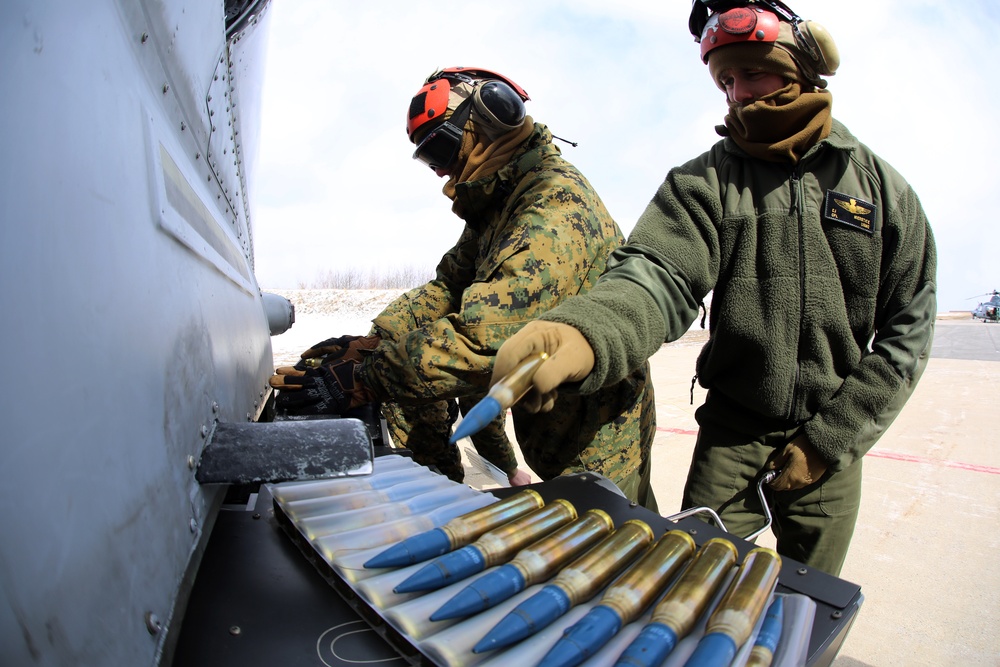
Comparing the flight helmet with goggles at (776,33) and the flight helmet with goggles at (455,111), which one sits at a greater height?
the flight helmet with goggles at (776,33)

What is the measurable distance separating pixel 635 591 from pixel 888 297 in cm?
133

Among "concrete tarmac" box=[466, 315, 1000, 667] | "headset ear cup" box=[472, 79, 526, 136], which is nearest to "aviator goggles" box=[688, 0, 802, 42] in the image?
"headset ear cup" box=[472, 79, 526, 136]

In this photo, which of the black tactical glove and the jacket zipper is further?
the black tactical glove

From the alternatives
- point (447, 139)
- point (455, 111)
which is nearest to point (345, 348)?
point (447, 139)

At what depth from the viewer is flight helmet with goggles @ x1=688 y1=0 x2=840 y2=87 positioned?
1647 millimetres

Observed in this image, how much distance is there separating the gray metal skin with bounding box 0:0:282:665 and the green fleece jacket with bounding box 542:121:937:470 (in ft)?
3.72

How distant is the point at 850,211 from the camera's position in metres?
1.69

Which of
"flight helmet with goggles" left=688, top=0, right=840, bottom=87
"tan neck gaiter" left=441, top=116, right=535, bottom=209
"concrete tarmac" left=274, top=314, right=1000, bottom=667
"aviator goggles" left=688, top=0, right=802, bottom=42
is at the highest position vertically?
"aviator goggles" left=688, top=0, right=802, bottom=42

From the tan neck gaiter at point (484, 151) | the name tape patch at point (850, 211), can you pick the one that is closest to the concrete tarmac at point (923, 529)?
the name tape patch at point (850, 211)

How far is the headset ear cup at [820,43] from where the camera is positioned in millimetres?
1680

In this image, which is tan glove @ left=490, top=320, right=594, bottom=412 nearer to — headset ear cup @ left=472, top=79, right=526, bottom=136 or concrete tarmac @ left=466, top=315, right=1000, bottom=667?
headset ear cup @ left=472, top=79, right=526, bottom=136

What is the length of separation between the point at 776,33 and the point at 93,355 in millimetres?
1721

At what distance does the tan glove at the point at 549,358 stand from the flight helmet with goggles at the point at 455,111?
1.46 meters

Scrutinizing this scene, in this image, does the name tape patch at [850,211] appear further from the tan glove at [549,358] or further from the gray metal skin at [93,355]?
the gray metal skin at [93,355]
